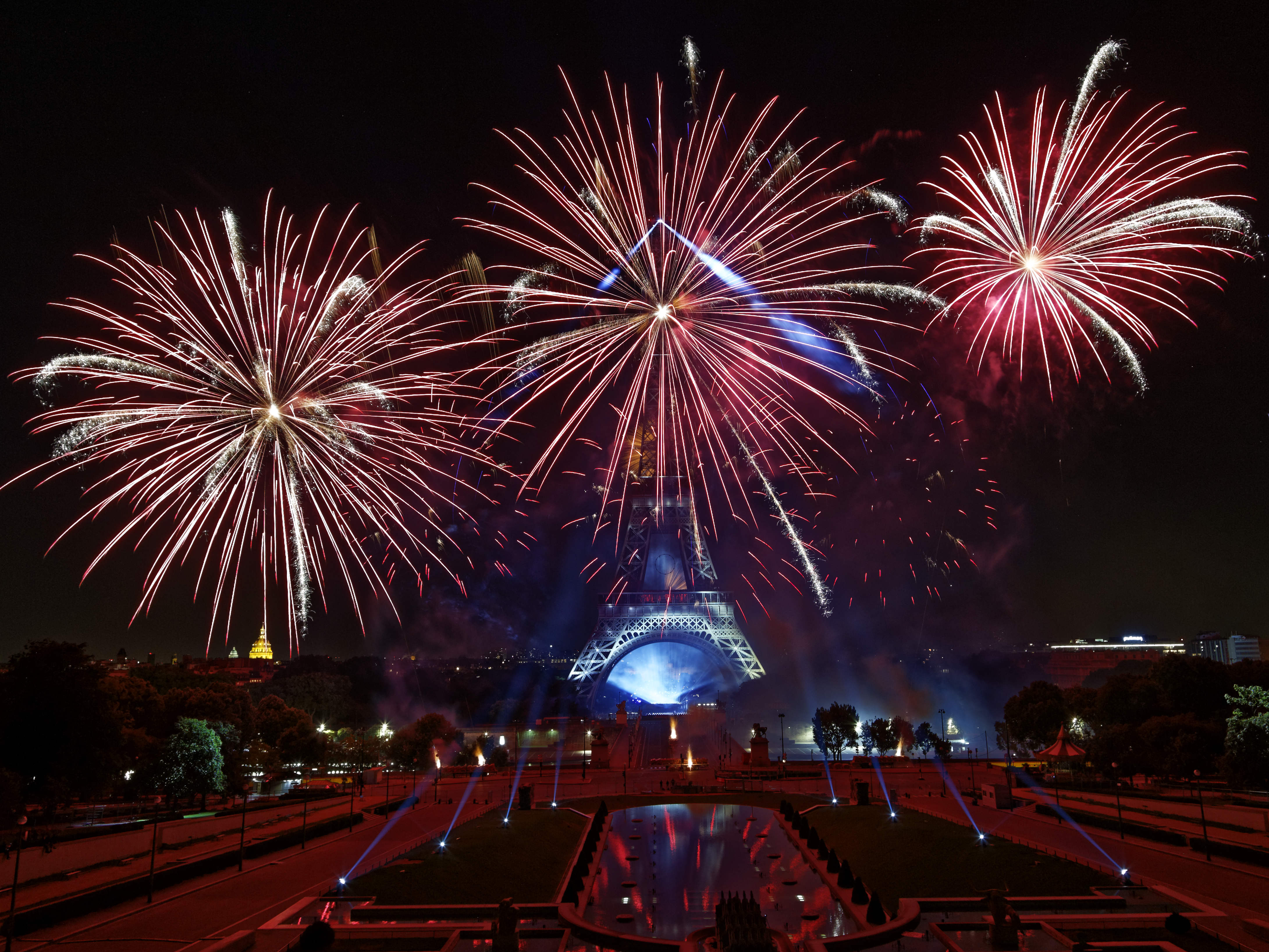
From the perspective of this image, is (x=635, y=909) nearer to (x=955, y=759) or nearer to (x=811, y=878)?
(x=811, y=878)

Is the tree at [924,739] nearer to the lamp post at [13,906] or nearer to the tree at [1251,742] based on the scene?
the tree at [1251,742]

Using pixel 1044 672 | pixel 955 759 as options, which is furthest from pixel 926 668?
pixel 1044 672

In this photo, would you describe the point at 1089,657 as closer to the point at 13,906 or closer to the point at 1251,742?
the point at 1251,742

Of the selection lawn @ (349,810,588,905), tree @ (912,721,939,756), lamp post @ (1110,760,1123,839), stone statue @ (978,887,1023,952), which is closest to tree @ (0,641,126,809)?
lawn @ (349,810,588,905)

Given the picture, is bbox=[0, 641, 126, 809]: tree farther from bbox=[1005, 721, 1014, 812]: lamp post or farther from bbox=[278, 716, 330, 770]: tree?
bbox=[1005, 721, 1014, 812]: lamp post

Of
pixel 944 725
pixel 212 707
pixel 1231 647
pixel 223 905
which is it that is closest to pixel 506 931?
pixel 223 905

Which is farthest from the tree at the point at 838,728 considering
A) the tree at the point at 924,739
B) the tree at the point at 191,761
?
the tree at the point at 191,761

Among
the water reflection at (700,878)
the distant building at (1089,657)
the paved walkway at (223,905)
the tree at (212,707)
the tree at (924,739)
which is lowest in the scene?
the water reflection at (700,878)
